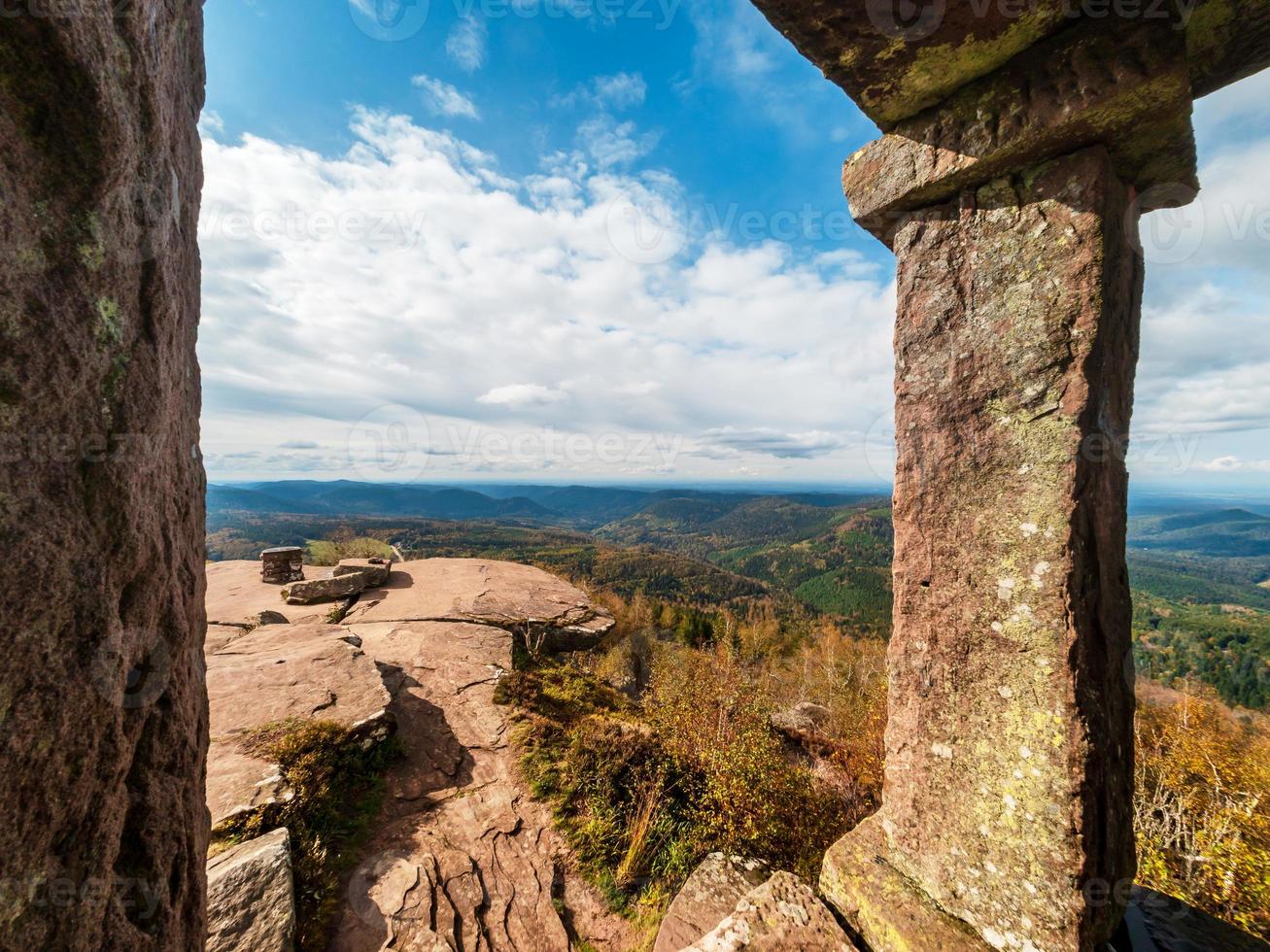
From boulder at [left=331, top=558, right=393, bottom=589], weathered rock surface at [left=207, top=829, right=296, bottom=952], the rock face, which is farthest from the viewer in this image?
boulder at [left=331, top=558, right=393, bottom=589]

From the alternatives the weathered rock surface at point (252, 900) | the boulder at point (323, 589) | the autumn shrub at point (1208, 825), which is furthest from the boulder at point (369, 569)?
the autumn shrub at point (1208, 825)

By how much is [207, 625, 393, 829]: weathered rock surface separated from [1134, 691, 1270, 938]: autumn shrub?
8902mm

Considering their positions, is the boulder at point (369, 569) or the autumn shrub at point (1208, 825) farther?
the boulder at point (369, 569)

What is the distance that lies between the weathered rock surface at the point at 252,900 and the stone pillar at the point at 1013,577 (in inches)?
158

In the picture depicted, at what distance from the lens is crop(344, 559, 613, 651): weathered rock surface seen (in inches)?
413

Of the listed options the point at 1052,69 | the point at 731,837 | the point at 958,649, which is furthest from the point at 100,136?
the point at 731,837

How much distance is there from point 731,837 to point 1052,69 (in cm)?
671

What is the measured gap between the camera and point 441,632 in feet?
31.2

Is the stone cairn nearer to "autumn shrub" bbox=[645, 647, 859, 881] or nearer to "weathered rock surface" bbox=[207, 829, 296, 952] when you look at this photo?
"weathered rock surface" bbox=[207, 829, 296, 952]

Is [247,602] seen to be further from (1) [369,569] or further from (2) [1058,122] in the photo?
(2) [1058,122]

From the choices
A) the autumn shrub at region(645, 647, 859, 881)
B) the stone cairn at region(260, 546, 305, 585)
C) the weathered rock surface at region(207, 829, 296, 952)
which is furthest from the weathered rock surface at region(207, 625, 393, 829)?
the stone cairn at region(260, 546, 305, 585)

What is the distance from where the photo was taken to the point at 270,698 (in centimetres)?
611

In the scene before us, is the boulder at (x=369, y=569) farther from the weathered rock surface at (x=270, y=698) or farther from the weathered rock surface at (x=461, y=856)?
the weathered rock surface at (x=461, y=856)

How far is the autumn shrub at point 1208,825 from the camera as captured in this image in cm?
472
